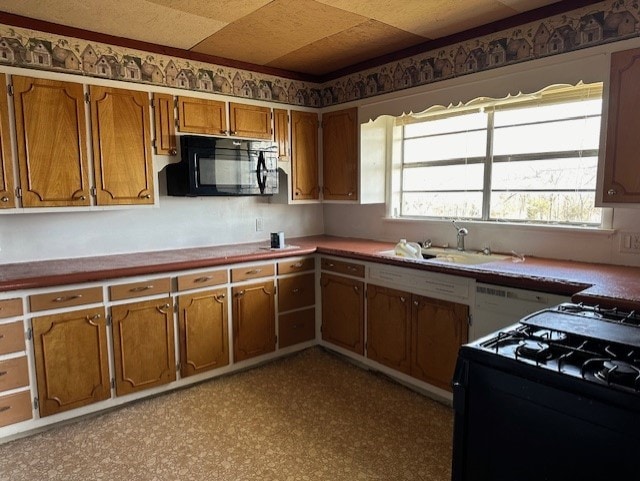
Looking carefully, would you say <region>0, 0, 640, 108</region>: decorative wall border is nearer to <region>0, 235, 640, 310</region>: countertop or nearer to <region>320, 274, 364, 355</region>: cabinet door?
<region>0, 235, 640, 310</region>: countertop

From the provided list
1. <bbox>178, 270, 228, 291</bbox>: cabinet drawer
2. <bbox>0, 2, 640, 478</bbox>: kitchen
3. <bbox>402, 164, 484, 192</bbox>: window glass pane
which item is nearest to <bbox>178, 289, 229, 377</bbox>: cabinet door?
<bbox>178, 270, 228, 291</bbox>: cabinet drawer

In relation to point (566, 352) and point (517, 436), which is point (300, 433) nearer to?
point (517, 436)

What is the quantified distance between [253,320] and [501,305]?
5.94 ft

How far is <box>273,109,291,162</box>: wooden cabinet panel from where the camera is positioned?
3760 millimetres

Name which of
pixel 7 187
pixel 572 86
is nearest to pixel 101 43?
pixel 7 187

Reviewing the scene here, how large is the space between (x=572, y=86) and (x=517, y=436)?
2.25m

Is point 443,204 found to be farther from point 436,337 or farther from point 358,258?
point 436,337

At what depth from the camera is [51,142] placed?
8.87ft

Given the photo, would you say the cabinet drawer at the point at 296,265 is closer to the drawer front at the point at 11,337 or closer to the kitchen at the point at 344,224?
the kitchen at the point at 344,224

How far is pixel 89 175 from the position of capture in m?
2.85

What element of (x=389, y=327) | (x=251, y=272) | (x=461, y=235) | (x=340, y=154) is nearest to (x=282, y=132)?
(x=340, y=154)

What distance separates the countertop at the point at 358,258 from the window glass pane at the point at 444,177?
62cm

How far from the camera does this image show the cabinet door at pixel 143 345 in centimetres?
274

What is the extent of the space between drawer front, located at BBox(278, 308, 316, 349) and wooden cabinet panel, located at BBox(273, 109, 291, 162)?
1368 millimetres
